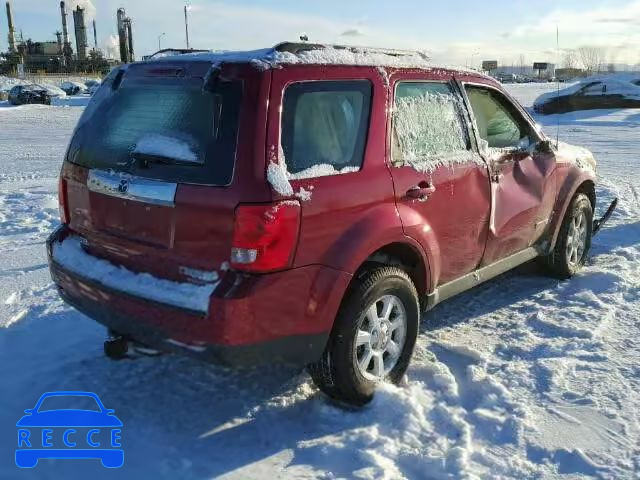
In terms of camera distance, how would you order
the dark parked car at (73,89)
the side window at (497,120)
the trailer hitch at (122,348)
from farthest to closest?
the dark parked car at (73,89)
the side window at (497,120)
the trailer hitch at (122,348)

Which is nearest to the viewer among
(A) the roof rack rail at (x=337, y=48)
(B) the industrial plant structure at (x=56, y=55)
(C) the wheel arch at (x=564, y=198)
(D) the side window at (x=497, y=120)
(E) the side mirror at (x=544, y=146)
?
(A) the roof rack rail at (x=337, y=48)

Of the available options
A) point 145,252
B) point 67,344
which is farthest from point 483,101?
point 67,344

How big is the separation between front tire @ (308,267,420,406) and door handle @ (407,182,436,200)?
428 mm

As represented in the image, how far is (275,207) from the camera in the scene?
9.29ft

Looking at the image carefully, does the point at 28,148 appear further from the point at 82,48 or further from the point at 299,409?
the point at 82,48

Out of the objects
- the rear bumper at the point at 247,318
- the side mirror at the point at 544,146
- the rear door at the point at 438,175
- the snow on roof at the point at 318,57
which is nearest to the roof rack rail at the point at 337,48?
the snow on roof at the point at 318,57

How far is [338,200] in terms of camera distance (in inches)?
122

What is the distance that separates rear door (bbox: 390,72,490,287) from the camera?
356 cm

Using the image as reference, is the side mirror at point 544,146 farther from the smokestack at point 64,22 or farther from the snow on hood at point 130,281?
the smokestack at point 64,22

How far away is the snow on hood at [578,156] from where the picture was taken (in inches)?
208

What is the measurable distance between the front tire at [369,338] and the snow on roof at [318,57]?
1.12m

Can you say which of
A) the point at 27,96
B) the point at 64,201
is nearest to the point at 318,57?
the point at 64,201

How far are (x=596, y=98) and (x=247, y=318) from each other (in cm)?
2426

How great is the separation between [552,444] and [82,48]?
3745 inches
